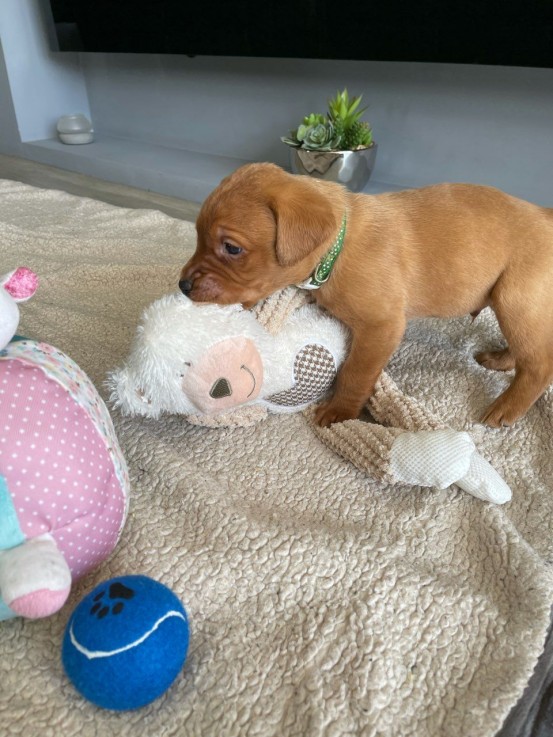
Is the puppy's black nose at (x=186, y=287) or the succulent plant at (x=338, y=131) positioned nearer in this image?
the puppy's black nose at (x=186, y=287)

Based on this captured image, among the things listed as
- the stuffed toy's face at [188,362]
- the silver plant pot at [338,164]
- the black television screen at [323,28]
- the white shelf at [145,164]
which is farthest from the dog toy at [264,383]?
the white shelf at [145,164]

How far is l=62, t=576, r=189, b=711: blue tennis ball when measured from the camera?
1.95ft

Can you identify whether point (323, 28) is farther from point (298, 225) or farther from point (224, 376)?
point (224, 376)

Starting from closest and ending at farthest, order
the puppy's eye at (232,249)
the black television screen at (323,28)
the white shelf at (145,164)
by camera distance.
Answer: the puppy's eye at (232,249) < the black television screen at (323,28) < the white shelf at (145,164)

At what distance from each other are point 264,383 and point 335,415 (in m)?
0.16

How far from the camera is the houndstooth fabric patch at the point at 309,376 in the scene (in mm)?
1022

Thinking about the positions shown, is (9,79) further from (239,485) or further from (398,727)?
(398,727)

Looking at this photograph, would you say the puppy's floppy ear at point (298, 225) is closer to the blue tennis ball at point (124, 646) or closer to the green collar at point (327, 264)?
the green collar at point (327, 264)

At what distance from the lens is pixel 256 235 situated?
912mm


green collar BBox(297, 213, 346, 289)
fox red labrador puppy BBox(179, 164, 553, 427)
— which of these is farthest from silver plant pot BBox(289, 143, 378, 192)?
green collar BBox(297, 213, 346, 289)

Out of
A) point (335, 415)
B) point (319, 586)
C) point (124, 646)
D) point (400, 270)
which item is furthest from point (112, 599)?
point (400, 270)

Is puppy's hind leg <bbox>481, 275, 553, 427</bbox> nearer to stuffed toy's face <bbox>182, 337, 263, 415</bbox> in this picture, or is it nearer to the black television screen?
stuffed toy's face <bbox>182, 337, 263, 415</bbox>

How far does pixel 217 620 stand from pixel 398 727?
24 centimetres

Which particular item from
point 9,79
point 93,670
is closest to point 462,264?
point 93,670
